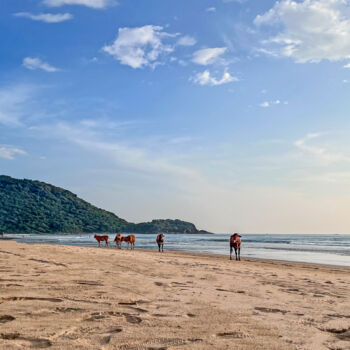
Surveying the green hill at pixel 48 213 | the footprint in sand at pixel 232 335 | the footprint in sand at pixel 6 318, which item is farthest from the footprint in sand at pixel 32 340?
the green hill at pixel 48 213

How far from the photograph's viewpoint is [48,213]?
15612 centimetres

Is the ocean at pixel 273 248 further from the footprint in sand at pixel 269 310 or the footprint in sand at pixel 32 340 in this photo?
the footprint in sand at pixel 32 340

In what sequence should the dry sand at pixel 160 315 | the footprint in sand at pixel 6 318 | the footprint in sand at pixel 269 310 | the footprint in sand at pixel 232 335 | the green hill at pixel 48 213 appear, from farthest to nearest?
the green hill at pixel 48 213 → the footprint in sand at pixel 269 310 → the footprint in sand at pixel 6 318 → the footprint in sand at pixel 232 335 → the dry sand at pixel 160 315

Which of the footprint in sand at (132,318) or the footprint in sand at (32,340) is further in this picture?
the footprint in sand at (132,318)

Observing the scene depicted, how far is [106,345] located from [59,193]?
182m

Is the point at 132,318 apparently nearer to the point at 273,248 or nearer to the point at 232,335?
the point at 232,335

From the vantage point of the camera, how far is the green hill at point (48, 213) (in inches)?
5553

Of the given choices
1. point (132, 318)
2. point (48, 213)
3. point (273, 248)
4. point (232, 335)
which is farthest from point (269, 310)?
point (48, 213)

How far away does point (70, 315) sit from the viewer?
4766 mm

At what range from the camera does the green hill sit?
463 ft

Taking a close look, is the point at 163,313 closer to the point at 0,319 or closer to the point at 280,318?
the point at 280,318

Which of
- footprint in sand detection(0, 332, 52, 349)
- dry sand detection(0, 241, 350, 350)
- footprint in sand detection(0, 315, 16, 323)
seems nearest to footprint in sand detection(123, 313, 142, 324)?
dry sand detection(0, 241, 350, 350)

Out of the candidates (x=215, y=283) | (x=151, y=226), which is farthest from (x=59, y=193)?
(x=215, y=283)

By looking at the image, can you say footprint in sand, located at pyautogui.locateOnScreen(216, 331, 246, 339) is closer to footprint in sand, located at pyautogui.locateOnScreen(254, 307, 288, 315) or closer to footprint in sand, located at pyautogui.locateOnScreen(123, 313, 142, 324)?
footprint in sand, located at pyautogui.locateOnScreen(123, 313, 142, 324)
